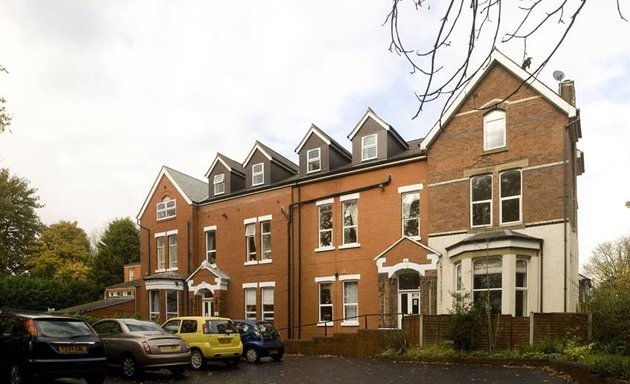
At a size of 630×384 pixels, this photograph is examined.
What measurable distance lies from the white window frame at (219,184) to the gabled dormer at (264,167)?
1808 millimetres

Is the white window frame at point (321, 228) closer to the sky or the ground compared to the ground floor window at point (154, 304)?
closer to the sky

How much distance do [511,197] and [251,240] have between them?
14.0m

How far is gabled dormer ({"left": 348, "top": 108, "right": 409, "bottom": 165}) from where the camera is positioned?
2614 centimetres

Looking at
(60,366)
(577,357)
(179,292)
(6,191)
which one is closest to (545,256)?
(577,357)

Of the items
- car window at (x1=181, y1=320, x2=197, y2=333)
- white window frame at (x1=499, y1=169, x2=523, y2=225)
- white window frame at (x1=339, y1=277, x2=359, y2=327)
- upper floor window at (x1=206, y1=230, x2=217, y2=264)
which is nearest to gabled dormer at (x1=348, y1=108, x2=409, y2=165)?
white window frame at (x1=339, y1=277, x2=359, y2=327)

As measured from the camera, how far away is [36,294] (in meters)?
49.0

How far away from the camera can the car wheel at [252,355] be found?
20659 millimetres

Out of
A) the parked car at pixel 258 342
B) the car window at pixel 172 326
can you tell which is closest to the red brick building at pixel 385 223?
the parked car at pixel 258 342

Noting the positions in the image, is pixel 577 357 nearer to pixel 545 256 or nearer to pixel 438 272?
pixel 545 256

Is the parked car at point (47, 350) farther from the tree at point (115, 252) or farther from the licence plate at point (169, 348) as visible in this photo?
the tree at point (115, 252)

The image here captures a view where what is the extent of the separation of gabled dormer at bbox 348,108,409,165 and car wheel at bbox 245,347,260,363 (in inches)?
394

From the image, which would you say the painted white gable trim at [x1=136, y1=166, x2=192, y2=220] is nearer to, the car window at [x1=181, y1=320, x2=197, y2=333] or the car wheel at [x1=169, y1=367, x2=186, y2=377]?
the car window at [x1=181, y1=320, x2=197, y2=333]

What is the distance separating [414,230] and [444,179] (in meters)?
2.50

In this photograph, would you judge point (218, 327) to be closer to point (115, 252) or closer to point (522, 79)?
point (522, 79)
